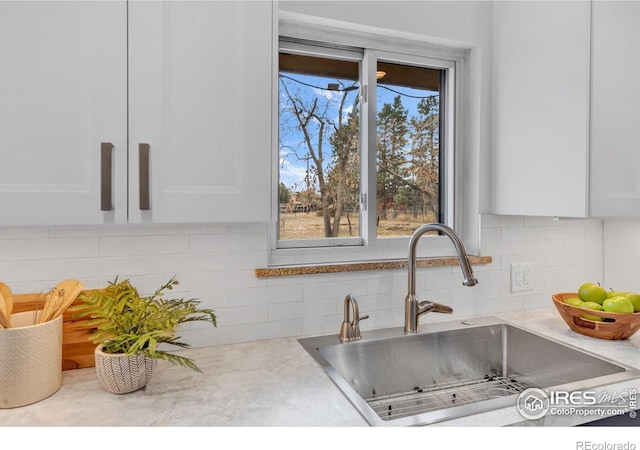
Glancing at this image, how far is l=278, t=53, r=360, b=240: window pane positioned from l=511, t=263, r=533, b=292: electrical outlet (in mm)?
749

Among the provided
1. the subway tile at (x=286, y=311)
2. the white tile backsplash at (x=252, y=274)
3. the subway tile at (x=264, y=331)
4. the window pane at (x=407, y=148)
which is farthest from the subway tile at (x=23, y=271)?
the window pane at (x=407, y=148)

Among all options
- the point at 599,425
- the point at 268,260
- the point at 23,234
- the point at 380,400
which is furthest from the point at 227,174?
the point at 599,425

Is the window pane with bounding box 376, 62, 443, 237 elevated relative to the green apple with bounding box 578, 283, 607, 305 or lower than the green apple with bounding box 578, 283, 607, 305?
elevated

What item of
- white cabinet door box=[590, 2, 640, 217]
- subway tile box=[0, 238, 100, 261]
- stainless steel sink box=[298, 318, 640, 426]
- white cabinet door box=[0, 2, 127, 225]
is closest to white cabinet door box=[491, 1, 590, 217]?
white cabinet door box=[590, 2, 640, 217]

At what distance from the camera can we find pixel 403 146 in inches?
73.8

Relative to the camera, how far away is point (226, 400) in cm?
105

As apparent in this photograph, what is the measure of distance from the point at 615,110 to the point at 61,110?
1.71 meters

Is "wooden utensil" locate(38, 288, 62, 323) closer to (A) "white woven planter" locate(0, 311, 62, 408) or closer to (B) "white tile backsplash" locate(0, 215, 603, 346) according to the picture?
(A) "white woven planter" locate(0, 311, 62, 408)

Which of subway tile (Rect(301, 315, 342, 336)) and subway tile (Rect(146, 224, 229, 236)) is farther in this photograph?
subway tile (Rect(301, 315, 342, 336))

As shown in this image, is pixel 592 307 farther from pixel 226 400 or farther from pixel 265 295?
pixel 226 400

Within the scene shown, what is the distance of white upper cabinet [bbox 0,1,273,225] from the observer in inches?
38.3

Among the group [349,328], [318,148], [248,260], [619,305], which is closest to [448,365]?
[349,328]
